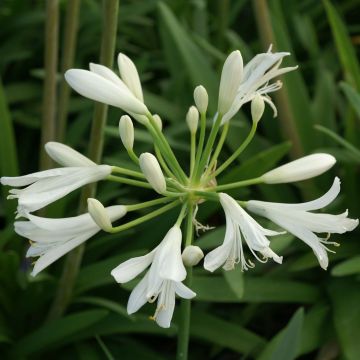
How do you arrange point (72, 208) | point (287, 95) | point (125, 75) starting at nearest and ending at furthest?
point (125, 75), point (72, 208), point (287, 95)

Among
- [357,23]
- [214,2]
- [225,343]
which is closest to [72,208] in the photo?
[225,343]

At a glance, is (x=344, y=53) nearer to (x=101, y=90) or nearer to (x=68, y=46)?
(x=68, y=46)

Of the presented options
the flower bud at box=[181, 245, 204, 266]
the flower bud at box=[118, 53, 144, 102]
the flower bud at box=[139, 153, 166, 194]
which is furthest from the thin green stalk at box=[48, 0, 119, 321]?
the flower bud at box=[181, 245, 204, 266]

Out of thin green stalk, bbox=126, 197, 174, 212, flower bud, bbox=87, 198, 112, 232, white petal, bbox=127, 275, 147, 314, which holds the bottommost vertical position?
white petal, bbox=127, 275, 147, 314

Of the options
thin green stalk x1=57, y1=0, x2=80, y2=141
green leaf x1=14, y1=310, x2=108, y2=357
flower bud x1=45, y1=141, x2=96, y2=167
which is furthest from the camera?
thin green stalk x1=57, y1=0, x2=80, y2=141

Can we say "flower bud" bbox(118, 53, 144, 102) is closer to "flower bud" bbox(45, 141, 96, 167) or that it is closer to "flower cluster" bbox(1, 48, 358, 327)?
"flower cluster" bbox(1, 48, 358, 327)

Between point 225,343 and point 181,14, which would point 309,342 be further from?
point 181,14

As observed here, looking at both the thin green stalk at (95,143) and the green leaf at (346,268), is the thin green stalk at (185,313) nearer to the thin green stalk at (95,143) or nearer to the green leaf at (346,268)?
the thin green stalk at (95,143)
